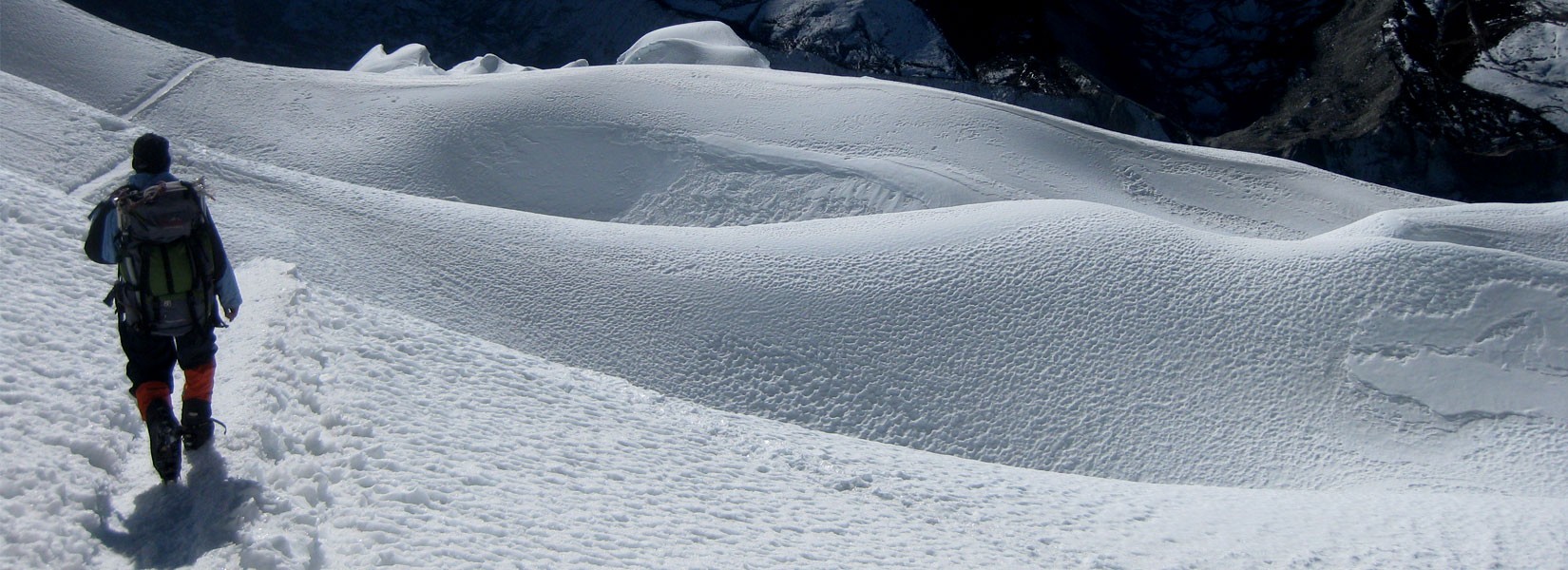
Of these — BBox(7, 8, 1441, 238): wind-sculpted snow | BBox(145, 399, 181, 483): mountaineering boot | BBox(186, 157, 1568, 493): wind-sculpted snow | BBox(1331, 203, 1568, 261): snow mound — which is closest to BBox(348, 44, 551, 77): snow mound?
BBox(7, 8, 1441, 238): wind-sculpted snow

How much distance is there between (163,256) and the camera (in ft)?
7.22

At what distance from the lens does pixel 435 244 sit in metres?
4.45

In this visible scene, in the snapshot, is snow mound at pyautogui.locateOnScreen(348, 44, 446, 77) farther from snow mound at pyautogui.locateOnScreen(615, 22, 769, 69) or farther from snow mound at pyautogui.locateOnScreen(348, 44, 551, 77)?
snow mound at pyautogui.locateOnScreen(615, 22, 769, 69)

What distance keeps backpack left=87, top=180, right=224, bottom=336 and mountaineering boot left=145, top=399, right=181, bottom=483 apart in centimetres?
15

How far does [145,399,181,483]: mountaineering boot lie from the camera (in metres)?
2.20

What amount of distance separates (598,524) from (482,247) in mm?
2257

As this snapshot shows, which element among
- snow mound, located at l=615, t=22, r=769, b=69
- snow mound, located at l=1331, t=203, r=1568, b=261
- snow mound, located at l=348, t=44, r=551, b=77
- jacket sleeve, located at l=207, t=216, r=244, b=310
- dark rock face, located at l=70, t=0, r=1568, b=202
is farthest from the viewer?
dark rock face, located at l=70, t=0, r=1568, b=202

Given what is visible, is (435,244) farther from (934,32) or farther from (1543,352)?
(934,32)

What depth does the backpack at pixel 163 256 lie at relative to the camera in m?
2.15

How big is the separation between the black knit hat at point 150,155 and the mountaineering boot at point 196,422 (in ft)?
1.50

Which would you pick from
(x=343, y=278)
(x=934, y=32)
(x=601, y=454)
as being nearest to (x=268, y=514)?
(x=601, y=454)

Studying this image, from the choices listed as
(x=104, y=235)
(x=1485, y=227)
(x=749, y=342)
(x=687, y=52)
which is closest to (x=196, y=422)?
(x=104, y=235)

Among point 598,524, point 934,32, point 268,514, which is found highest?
point 268,514

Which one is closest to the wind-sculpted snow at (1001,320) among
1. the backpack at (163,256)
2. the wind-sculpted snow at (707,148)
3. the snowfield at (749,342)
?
the snowfield at (749,342)
